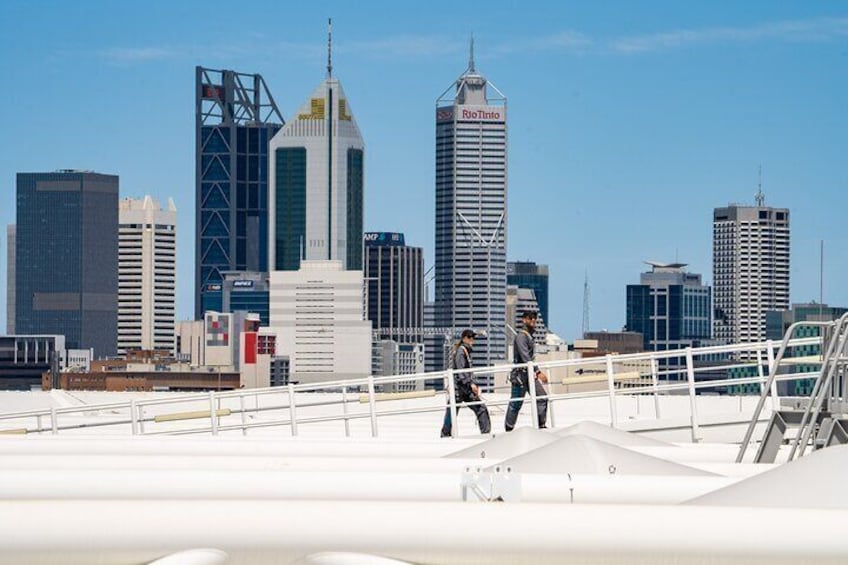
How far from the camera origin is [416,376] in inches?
925

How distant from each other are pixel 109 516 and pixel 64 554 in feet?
1.08

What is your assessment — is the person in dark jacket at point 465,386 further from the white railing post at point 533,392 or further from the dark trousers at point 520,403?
the white railing post at point 533,392

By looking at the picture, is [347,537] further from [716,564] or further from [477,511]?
[716,564]

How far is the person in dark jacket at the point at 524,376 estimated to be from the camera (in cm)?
2272

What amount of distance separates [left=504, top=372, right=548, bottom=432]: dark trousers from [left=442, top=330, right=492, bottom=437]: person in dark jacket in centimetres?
28

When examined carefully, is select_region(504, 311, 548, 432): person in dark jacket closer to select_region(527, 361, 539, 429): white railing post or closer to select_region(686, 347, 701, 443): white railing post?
select_region(527, 361, 539, 429): white railing post

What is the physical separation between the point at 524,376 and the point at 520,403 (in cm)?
54

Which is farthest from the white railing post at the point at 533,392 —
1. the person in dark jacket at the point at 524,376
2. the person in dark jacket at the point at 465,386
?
the person in dark jacket at the point at 465,386

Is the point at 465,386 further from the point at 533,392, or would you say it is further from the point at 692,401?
the point at 692,401

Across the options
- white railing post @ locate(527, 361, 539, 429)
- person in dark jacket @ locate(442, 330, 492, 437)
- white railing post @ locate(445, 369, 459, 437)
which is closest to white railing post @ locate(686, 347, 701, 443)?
white railing post @ locate(527, 361, 539, 429)

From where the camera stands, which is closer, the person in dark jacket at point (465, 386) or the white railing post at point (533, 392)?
the white railing post at point (533, 392)

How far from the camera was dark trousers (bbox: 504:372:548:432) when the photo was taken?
74.0 feet

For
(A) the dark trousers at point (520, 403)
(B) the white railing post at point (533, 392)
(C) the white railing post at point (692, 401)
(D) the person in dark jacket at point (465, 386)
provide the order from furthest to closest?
(D) the person in dark jacket at point (465, 386) → (A) the dark trousers at point (520, 403) → (B) the white railing post at point (533, 392) → (C) the white railing post at point (692, 401)

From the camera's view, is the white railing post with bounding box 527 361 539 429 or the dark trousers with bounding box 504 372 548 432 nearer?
the white railing post with bounding box 527 361 539 429
